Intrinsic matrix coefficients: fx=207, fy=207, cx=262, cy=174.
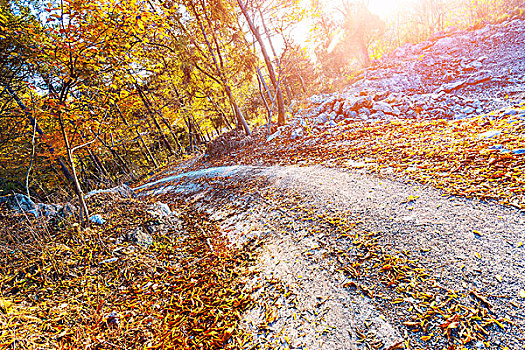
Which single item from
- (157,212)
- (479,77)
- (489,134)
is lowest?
(489,134)

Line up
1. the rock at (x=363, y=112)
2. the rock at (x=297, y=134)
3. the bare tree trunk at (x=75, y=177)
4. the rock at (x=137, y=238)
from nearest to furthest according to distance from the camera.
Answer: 1. the rock at (x=137, y=238)
2. the bare tree trunk at (x=75, y=177)
3. the rock at (x=363, y=112)
4. the rock at (x=297, y=134)

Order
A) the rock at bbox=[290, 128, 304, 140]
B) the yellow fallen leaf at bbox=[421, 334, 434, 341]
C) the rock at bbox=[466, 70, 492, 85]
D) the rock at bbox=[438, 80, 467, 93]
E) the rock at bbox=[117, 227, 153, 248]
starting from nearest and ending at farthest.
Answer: the yellow fallen leaf at bbox=[421, 334, 434, 341] → the rock at bbox=[117, 227, 153, 248] → the rock at bbox=[466, 70, 492, 85] → the rock at bbox=[438, 80, 467, 93] → the rock at bbox=[290, 128, 304, 140]

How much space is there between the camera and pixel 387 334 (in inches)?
63.2

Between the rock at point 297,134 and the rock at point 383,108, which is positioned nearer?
the rock at point 383,108

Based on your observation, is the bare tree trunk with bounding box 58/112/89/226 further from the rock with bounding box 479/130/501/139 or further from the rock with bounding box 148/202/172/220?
the rock with bounding box 479/130/501/139

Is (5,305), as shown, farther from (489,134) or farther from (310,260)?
(489,134)

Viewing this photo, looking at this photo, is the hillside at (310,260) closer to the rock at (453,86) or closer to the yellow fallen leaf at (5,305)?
the yellow fallen leaf at (5,305)

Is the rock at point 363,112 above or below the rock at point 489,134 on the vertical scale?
above

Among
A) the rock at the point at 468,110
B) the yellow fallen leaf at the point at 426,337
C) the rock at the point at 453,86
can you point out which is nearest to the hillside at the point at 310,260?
the yellow fallen leaf at the point at 426,337

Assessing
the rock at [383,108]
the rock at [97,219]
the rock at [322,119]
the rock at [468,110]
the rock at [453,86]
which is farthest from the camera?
the rock at [322,119]

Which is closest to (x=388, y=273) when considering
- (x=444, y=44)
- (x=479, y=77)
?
(x=479, y=77)

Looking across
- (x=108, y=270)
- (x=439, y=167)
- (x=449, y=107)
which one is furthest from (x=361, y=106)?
(x=108, y=270)

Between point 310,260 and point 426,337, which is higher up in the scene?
point 310,260

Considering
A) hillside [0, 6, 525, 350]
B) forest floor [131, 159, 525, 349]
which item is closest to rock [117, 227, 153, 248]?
hillside [0, 6, 525, 350]
